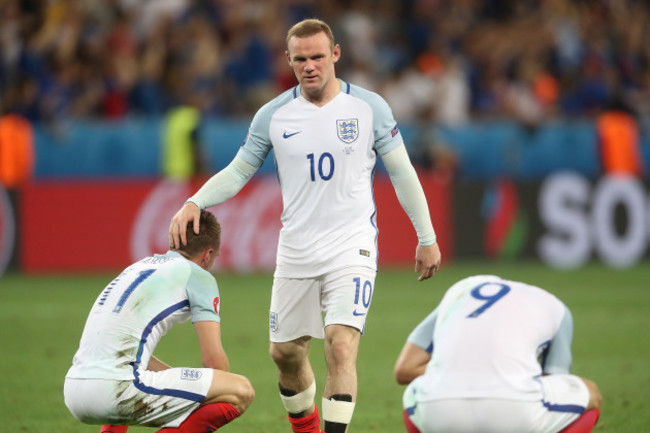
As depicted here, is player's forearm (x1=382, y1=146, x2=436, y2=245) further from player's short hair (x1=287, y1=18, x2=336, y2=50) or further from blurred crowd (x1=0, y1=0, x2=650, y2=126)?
blurred crowd (x1=0, y1=0, x2=650, y2=126)

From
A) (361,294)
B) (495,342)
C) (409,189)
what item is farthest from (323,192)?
(495,342)

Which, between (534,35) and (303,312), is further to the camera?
(534,35)

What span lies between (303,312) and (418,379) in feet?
4.07

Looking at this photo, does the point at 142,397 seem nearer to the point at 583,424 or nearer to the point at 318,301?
the point at 318,301

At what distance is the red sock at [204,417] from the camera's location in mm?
5566

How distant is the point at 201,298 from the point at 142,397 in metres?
0.55

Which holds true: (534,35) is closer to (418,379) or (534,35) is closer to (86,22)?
(86,22)

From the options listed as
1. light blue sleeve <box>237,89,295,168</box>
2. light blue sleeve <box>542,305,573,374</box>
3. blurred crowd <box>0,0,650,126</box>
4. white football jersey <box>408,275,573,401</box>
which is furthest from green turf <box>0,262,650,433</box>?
blurred crowd <box>0,0,650,126</box>

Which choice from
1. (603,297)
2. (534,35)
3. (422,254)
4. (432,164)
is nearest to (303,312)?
(422,254)

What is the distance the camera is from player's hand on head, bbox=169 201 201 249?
5816 mm

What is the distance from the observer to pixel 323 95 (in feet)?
20.5

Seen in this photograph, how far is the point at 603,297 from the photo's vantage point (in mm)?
13320

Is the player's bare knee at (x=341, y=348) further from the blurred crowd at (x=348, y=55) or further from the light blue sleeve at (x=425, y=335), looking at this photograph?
the blurred crowd at (x=348, y=55)

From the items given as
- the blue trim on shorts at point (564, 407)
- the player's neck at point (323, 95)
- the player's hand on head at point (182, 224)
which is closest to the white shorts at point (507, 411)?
the blue trim on shorts at point (564, 407)
